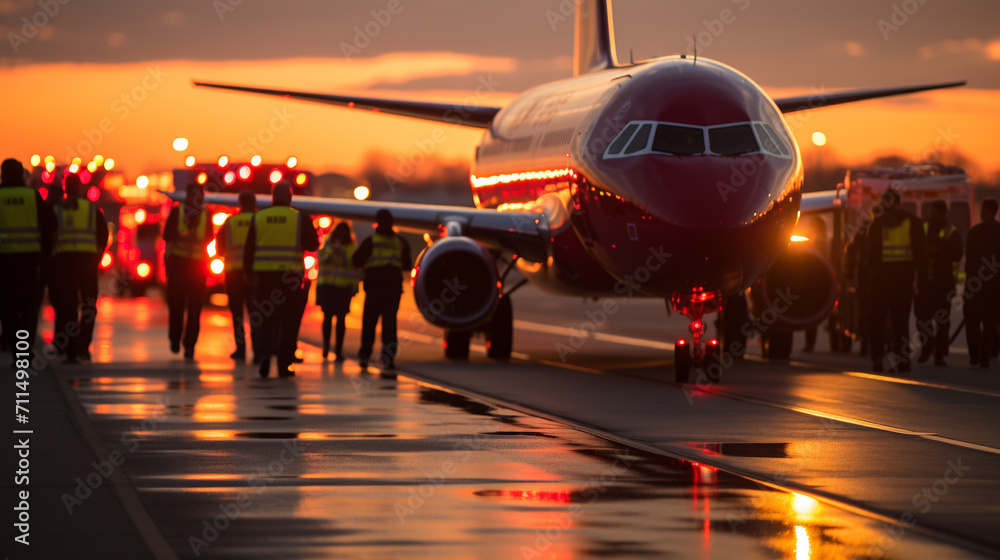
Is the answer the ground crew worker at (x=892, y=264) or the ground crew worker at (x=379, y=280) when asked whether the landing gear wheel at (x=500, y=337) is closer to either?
the ground crew worker at (x=379, y=280)

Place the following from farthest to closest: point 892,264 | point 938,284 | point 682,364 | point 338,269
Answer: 1. point 338,269
2. point 938,284
3. point 892,264
4. point 682,364

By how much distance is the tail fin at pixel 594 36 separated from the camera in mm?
25922

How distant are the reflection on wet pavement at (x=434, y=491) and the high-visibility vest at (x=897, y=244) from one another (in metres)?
6.68

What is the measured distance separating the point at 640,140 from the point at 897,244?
148 inches

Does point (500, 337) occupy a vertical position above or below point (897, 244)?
below

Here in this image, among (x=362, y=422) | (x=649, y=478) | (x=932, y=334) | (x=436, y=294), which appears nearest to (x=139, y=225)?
(x=436, y=294)

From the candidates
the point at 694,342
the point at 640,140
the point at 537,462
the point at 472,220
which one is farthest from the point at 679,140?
the point at 537,462

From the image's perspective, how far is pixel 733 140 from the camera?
628 inches

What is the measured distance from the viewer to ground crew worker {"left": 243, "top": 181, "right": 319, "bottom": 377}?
17062 millimetres

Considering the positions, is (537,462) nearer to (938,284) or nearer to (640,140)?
(640,140)

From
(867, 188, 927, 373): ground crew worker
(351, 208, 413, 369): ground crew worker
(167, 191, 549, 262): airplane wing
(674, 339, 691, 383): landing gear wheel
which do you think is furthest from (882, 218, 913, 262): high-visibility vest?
(351, 208, 413, 369): ground crew worker

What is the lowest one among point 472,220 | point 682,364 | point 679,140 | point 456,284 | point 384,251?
point 682,364

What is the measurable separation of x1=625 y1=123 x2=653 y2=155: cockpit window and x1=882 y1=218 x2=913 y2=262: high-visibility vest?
357cm

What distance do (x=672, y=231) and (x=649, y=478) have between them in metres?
6.48
